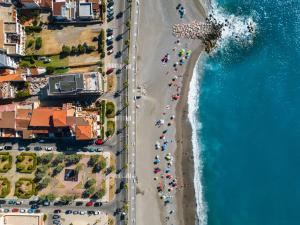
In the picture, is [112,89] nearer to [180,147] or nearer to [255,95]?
[180,147]

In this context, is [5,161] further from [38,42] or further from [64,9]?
[64,9]

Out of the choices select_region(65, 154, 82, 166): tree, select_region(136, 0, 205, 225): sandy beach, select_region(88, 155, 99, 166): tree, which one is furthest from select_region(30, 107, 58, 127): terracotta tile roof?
select_region(136, 0, 205, 225): sandy beach

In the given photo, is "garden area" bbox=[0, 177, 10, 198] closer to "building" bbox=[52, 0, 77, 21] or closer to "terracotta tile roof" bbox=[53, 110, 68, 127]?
"terracotta tile roof" bbox=[53, 110, 68, 127]

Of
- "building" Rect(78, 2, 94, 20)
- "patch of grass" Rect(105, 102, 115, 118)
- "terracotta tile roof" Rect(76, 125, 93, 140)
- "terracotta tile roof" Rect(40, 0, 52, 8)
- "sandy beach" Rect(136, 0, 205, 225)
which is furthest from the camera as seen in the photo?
"sandy beach" Rect(136, 0, 205, 225)

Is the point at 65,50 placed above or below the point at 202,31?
below

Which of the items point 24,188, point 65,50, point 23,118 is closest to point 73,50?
point 65,50

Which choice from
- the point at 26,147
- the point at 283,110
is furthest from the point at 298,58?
the point at 26,147
